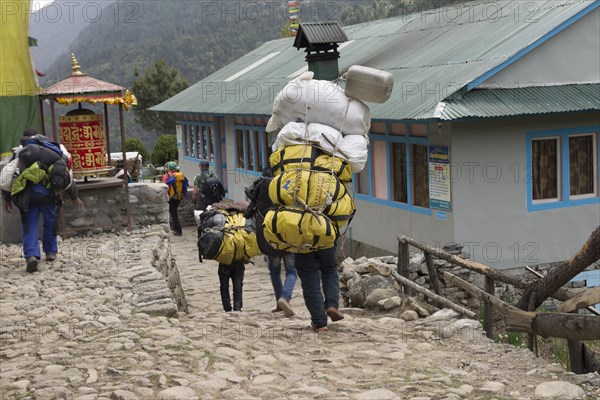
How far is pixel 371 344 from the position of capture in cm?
733

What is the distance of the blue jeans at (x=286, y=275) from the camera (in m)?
9.80

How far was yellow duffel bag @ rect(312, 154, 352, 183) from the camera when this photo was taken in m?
7.30

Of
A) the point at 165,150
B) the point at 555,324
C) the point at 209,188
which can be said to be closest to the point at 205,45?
the point at 165,150

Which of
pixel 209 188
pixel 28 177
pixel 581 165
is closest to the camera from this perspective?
pixel 28 177

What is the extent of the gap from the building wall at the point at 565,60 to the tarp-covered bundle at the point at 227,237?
5836 millimetres

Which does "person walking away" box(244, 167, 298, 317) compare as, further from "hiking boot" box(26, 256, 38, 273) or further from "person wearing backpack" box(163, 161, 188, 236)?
"person wearing backpack" box(163, 161, 188, 236)

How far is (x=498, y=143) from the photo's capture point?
14516mm

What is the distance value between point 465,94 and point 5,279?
7100 mm

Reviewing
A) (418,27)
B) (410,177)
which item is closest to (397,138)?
(410,177)

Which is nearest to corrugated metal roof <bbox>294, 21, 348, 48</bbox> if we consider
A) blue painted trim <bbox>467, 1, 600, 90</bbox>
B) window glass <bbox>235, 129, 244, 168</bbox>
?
blue painted trim <bbox>467, 1, 600, 90</bbox>

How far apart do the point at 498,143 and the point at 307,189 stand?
26.4 ft

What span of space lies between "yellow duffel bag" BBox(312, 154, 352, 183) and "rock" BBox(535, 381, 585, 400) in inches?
91.4

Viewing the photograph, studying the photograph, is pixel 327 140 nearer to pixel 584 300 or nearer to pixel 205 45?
pixel 584 300

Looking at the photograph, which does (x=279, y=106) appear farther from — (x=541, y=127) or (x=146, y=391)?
(x=541, y=127)
